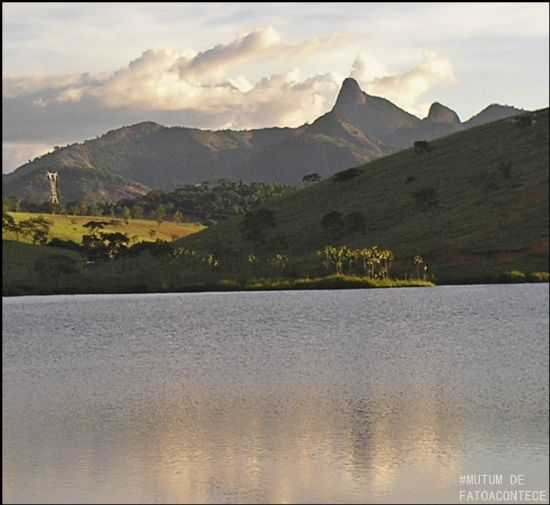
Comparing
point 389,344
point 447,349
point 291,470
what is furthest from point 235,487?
point 389,344

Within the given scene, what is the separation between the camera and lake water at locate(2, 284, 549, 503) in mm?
31391

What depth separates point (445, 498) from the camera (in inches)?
1136

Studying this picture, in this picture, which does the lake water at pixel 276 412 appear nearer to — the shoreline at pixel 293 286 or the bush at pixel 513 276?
the bush at pixel 513 276

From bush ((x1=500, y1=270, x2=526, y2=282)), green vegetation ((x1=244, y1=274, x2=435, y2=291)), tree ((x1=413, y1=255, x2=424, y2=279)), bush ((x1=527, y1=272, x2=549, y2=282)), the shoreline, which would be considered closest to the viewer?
bush ((x1=527, y1=272, x2=549, y2=282))

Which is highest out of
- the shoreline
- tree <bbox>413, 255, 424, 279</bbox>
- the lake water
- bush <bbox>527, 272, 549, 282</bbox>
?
tree <bbox>413, 255, 424, 279</bbox>

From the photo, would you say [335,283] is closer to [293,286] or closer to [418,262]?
[293,286]

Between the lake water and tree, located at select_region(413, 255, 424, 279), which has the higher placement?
tree, located at select_region(413, 255, 424, 279)

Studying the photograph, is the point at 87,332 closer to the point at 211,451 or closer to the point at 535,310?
the point at 535,310

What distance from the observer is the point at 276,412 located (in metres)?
44.7

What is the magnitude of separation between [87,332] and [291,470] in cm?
6797

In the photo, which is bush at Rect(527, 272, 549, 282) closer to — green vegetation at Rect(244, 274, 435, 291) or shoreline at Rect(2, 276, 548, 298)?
shoreline at Rect(2, 276, 548, 298)

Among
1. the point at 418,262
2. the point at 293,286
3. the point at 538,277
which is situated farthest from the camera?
the point at 418,262

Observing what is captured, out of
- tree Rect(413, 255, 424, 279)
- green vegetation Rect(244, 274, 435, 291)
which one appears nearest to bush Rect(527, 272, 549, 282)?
green vegetation Rect(244, 274, 435, 291)

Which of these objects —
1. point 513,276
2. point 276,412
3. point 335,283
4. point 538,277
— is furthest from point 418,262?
point 276,412
